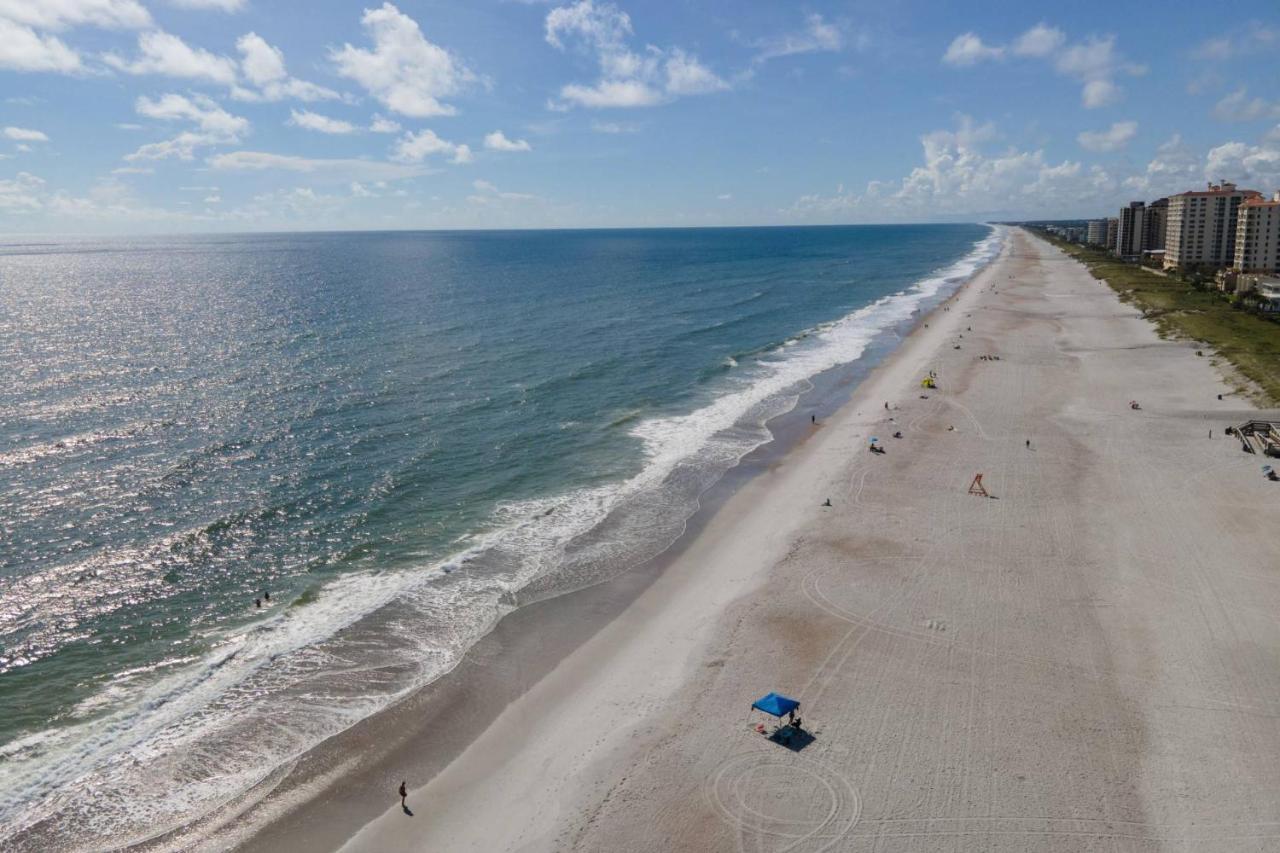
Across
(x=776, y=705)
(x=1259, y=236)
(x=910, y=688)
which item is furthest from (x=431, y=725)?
(x=1259, y=236)

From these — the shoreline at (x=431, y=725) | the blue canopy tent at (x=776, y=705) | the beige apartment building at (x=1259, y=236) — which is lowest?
the shoreline at (x=431, y=725)

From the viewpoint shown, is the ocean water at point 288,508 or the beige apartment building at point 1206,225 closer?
the ocean water at point 288,508

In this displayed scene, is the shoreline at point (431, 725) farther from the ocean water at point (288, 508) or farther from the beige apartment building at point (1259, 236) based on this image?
the beige apartment building at point (1259, 236)

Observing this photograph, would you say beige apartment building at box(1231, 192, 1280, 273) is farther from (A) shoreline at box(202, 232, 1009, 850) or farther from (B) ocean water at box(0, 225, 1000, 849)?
(A) shoreline at box(202, 232, 1009, 850)

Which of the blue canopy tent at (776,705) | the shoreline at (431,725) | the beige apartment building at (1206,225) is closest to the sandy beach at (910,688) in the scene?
the shoreline at (431,725)

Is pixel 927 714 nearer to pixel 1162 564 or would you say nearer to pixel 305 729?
pixel 1162 564

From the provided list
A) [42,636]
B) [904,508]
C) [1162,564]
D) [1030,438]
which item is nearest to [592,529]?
[904,508]

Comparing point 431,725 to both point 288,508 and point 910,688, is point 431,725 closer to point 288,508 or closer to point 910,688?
point 910,688

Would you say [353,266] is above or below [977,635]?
above
